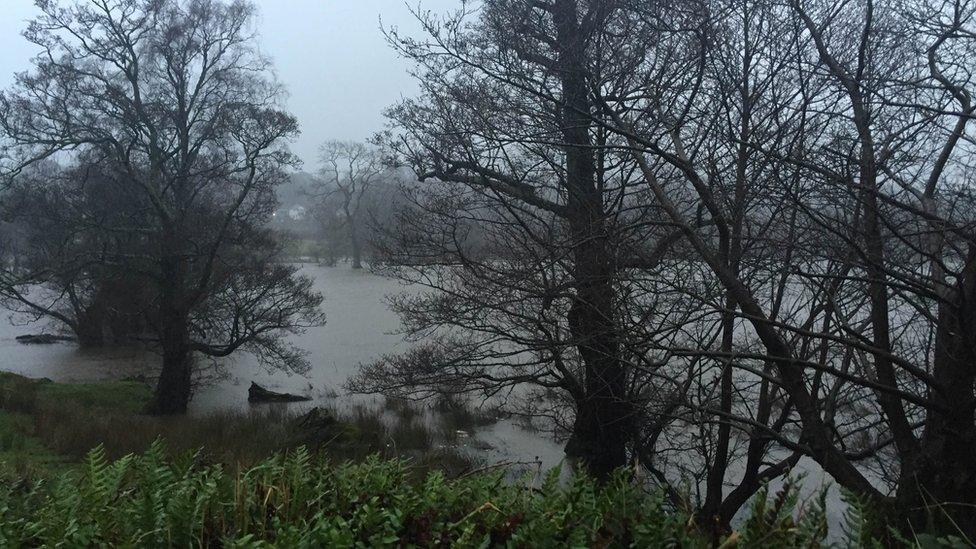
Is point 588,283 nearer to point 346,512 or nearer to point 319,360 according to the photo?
point 346,512

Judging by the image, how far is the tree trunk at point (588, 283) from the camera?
7395mm

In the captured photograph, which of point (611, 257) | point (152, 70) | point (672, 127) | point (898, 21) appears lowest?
point (611, 257)

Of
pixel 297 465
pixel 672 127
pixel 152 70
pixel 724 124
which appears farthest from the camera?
pixel 152 70

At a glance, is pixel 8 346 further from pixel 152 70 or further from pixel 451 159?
pixel 451 159

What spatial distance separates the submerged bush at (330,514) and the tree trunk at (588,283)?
359cm

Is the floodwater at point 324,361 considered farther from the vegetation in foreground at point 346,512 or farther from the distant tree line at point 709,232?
the vegetation in foreground at point 346,512

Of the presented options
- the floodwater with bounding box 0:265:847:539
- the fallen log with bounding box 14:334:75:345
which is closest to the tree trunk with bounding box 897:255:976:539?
the floodwater with bounding box 0:265:847:539

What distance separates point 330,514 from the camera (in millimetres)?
2938

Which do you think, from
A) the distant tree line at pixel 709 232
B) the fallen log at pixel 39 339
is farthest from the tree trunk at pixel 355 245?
the fallen log at pixel 39 339

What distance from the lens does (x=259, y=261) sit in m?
16.8

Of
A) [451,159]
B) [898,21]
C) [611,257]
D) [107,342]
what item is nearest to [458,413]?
[451,159]

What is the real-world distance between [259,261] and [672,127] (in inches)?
472

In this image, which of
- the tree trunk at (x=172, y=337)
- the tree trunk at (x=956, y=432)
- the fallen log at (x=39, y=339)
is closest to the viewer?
the tree trunk at (x=956, y=432)

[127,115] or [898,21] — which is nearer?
[898,21]
